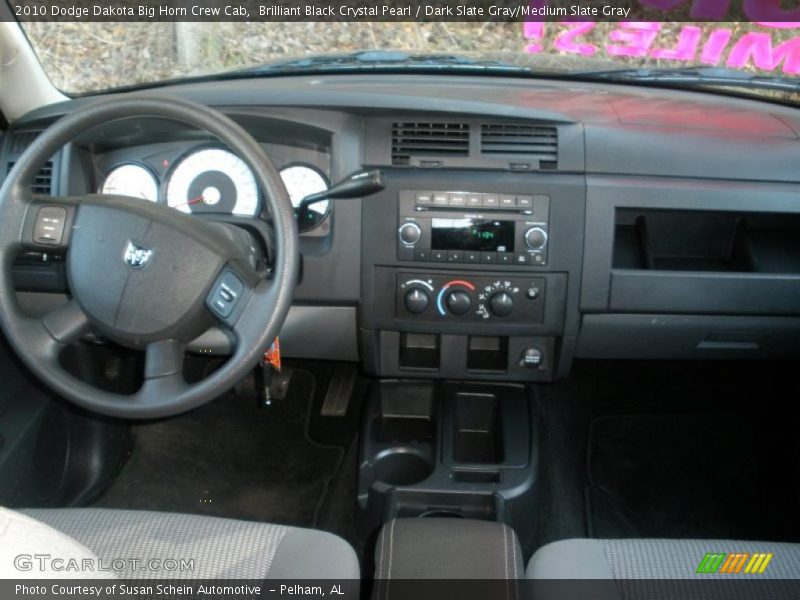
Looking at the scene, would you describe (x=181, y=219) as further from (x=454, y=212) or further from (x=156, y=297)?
(x=454, y=212)

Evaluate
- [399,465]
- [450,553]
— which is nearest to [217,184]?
[399,465]

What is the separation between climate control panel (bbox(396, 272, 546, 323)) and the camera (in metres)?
1.92

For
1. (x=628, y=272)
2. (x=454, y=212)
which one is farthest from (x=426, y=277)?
(x=628, y=272)

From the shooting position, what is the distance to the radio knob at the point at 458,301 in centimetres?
192

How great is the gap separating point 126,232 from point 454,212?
78cm

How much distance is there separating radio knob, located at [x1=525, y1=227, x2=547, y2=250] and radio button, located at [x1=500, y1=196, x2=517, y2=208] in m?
0.08

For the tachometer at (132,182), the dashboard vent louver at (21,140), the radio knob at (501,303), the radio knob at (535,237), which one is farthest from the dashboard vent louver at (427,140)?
the dashboard vent louver at (21,140)

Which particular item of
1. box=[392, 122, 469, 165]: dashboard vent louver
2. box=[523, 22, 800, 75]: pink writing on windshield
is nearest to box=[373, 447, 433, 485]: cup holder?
box=[392, 122, 469, 165]: dashboard vent louver

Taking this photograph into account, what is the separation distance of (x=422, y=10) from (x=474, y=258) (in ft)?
5.92

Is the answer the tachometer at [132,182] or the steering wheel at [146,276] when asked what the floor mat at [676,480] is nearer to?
the steering wheel at [146,276]

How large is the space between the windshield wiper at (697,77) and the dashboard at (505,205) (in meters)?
0.09

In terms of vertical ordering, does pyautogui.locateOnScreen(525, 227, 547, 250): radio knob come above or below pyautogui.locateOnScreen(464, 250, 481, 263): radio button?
above

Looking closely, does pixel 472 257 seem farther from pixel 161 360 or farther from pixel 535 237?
pixel 161 360

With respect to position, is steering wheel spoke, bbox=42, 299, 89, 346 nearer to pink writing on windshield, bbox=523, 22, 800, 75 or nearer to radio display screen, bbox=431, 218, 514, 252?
radio display screen, bbox=431, 218, 514, 252
